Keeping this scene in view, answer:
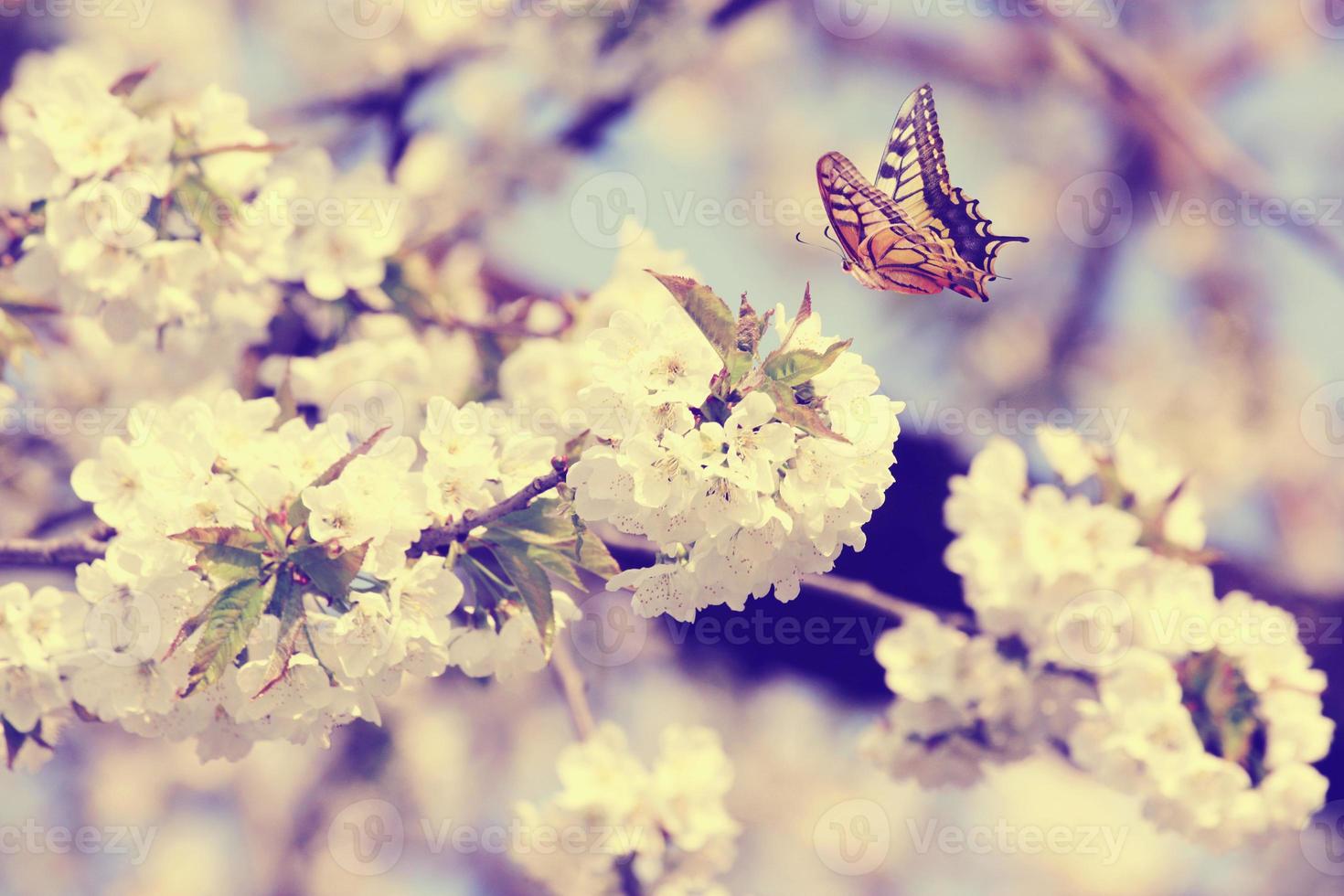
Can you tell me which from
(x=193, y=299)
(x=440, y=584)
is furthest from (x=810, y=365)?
(x=193, y=299)

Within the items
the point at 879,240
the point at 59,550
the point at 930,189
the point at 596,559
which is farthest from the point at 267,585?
the point at 930,189

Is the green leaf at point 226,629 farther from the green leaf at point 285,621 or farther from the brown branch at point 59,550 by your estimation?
the brown branch at point 59,550

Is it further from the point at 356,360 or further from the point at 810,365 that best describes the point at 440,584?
the point at 356,360

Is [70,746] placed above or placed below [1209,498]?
below

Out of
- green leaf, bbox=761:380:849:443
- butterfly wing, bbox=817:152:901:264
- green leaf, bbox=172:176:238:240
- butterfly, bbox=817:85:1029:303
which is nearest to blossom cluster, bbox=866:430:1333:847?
butterfly, bbox=817:85:1029:303

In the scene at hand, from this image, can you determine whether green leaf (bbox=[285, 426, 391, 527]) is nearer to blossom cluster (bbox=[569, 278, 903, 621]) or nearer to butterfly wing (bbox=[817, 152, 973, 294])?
blossom cluster (bbox=[569, 278, 903, 621])

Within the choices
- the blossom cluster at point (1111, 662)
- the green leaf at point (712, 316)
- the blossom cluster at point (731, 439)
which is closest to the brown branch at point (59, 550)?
the blossom cluster at point (731, 439)
